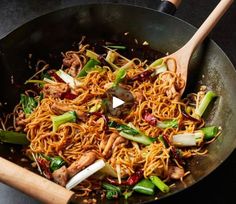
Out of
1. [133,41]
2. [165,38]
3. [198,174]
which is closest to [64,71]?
[133,41]

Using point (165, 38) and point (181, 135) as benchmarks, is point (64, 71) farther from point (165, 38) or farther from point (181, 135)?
point (181, 135)

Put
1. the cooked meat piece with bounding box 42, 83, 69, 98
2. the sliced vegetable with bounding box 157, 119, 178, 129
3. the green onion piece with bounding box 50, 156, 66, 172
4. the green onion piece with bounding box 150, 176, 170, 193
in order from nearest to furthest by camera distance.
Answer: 1. the green onion piece with bounding box 150, 176, 170, 193
2. the green onion piece with bounding box 50, 156, 66, 172
3. the sliced vegetable with bounding box 157, 119, 178, 129
4. the cooked meat piece with bounding box 42, 83, 69, 98

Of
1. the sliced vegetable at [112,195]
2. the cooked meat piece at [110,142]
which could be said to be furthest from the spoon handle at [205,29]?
the sliced vegetable at [112,195]

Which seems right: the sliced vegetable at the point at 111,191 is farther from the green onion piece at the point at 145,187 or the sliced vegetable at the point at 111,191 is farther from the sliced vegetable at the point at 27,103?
the sliced vegetable at the point at 27,103

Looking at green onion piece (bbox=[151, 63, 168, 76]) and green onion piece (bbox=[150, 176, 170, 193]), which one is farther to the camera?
green onion piece (bbox=[151, 63, 168, 76])

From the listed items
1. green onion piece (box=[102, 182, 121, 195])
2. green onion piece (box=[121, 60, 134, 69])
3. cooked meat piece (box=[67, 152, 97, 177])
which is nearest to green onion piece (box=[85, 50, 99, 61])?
green onion piece (box=[121, 60, 134, 69])

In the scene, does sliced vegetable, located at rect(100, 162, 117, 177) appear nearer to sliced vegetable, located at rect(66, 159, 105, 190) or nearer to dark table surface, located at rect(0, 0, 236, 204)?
sliced vegetable, located at rect(66, 159, 105, 190)
